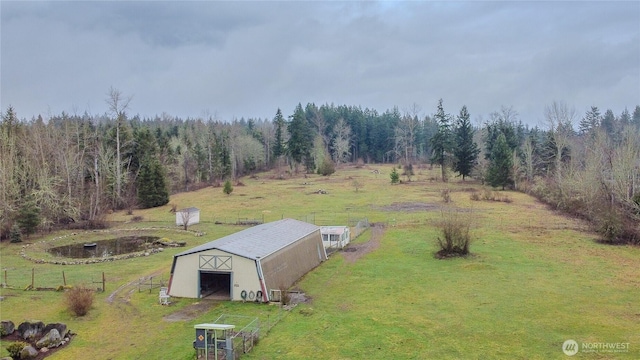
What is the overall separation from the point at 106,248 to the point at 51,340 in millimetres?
24102

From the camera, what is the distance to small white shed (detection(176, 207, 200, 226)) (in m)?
48.5

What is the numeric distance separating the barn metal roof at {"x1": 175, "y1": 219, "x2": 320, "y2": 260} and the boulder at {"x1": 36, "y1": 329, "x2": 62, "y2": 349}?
23.9 feet

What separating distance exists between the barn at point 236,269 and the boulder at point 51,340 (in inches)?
262

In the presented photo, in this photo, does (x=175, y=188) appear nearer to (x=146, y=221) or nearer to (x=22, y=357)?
(x=146, y=221)

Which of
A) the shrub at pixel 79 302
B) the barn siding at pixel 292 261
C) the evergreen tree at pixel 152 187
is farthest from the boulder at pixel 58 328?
the evergreen tree at pixel 152 187

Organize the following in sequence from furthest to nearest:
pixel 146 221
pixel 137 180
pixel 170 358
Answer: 1. pixel 137 180
2. pixel 146 221
3. pixel 170 358

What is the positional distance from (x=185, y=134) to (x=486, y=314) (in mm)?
103518

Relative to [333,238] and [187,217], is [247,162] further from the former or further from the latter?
[333,238]

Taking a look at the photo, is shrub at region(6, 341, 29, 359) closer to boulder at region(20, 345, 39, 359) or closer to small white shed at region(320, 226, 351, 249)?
boulder at region(20, 345, 39, 359)

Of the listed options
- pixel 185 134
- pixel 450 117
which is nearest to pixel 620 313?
pixel 450 117

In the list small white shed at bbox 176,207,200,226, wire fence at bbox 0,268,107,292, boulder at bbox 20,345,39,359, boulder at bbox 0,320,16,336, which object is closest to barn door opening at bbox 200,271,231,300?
wire fence at bbox 0,268,107,292

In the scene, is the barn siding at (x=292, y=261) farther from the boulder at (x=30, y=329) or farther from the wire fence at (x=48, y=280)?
the boulder at (x=30, y=329)

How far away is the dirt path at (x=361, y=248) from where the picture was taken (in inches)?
1340

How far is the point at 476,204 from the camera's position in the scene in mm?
58188
